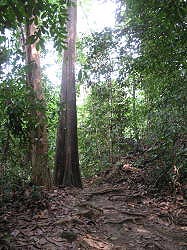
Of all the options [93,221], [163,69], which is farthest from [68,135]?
[163,69]

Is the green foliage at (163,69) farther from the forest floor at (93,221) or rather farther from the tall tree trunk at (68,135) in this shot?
the tall tree trunk at (68,135)

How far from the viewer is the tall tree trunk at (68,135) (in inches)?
366

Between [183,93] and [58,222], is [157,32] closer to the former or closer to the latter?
[183,93]

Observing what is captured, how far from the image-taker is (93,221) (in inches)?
229

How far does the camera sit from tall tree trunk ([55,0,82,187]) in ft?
30.5

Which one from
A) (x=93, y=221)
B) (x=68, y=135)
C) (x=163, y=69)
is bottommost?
(x=93, y=221)

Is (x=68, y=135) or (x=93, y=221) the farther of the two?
(x=68, y=135)

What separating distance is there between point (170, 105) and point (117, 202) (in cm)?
281

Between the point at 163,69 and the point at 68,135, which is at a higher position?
the point at 163,69

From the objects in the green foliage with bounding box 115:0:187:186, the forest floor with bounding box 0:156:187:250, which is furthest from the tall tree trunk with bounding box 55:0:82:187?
the green foliage with bounding box 115:0:187:186

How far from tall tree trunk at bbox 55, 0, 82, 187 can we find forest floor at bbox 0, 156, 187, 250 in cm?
111

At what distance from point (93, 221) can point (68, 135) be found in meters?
4.07

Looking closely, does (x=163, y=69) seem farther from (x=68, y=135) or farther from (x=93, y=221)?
(x=68, y=135)

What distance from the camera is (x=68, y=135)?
9.55m
